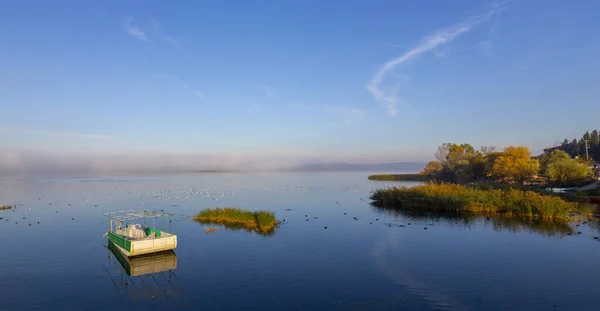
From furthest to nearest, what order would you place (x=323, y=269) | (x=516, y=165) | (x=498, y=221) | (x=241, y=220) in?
1. (x=516, y=165)
2. (x=241, y=220)
3. (x=498, y=221)
4. (x=323, y=269)

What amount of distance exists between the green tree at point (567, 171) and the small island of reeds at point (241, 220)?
8000 cm

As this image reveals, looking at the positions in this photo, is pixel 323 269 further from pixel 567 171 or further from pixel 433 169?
pixel 433 169

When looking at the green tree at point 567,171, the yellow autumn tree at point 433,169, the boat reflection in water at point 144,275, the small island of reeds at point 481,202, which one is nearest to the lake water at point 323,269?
the boat reflection in water at point 144,275

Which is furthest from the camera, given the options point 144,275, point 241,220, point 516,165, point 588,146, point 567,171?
point 588,146

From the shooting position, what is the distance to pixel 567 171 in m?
93.1

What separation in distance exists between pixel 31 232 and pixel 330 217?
39.2 metres

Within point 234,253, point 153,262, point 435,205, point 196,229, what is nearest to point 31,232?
point 196,229

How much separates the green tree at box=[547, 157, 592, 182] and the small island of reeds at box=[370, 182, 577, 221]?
1569 inches

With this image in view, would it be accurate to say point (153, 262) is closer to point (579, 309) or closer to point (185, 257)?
point (185, 257)

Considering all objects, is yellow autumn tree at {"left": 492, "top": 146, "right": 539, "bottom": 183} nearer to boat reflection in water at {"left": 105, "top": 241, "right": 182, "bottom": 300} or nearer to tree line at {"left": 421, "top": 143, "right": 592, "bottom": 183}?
tree line at {"left": 421, "top": 143, "right": 592, "bottom": 183}

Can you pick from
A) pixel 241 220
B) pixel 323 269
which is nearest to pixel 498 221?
pixel 323 269

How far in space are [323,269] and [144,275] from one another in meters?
13.9

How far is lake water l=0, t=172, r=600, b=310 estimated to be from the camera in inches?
914

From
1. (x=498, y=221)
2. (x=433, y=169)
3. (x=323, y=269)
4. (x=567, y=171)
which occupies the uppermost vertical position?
(x=433, y=169)
